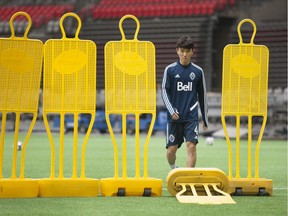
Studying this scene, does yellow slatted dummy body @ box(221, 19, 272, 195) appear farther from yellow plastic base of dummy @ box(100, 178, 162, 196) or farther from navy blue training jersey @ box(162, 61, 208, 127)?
yellow plastic base of dummy @ box(100, 178, 162, 196)

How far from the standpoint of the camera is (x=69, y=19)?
34156mm

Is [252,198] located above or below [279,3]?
below

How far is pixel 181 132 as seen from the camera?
923 cm

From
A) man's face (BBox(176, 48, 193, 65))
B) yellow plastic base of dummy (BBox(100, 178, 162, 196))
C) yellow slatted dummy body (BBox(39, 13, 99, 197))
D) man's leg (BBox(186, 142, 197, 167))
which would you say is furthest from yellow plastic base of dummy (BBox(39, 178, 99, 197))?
man's face (BBox(176, 48, 193, 65))

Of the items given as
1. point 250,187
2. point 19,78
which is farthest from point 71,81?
point 250,187

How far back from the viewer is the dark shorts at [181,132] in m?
9.04

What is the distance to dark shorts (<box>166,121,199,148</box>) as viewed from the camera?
904cm

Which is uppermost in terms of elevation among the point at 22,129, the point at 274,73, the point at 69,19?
A: the point at 69,19

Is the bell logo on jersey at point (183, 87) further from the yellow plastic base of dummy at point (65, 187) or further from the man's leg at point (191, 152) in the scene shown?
the yellow plastic base of dummy at point (65, 187)

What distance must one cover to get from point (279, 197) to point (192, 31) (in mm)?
23937

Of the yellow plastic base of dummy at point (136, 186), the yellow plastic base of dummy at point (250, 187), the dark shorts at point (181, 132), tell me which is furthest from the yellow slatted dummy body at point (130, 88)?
the yellow plastic base of dummy at point (250, 187)

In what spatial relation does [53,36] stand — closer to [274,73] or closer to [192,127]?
[274,73]

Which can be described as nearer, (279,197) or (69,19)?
(279,197)

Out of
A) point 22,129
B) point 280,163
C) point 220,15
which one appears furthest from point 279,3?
point 280,163
